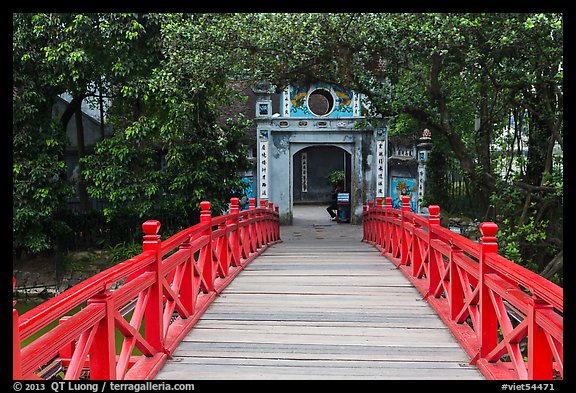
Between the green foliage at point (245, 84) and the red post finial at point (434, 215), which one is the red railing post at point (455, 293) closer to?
the red post finial at point (434, 215)

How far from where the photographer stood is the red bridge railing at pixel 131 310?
2416 millimetres

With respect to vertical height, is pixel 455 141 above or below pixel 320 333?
above

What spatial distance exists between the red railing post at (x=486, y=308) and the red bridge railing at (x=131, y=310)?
2132 millimetres

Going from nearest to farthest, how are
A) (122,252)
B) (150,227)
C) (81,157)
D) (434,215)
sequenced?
(150,227) < (434,215) < (122,252) < (81,157)

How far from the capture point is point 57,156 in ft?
36.9

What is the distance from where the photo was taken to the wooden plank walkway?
3.77m

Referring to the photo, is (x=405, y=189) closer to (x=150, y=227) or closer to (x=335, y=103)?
(x=335, y=103)

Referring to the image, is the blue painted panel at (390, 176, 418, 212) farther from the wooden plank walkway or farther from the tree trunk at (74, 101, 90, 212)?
the wooden plank walkway

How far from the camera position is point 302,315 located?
5.07 metres

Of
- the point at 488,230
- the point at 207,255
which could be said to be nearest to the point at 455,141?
the point at 207,255

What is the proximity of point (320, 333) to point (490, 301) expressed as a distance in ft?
4.51

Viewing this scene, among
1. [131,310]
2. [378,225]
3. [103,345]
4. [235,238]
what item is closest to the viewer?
[103,345]

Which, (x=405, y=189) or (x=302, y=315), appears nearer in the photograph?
(x=302, y=315)

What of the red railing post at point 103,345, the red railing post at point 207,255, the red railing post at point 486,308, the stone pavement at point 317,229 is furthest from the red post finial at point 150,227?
the stone pavement at point 317,229
